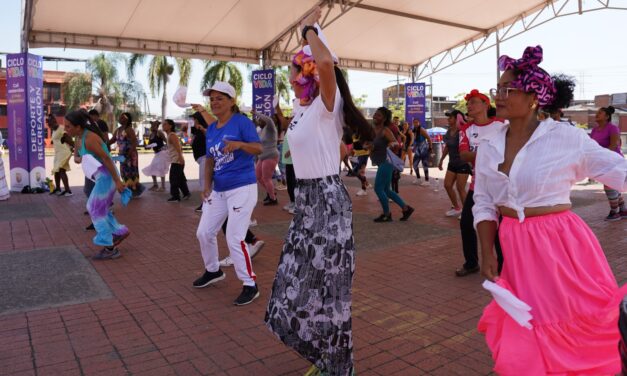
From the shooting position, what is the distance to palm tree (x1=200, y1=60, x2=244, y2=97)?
120 ft

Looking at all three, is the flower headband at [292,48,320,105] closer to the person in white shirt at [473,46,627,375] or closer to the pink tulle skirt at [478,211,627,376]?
the person in white shirt at [473,46,627,375]

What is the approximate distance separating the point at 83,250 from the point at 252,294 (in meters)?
3.10

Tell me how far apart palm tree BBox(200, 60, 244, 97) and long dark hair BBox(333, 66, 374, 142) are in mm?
34794

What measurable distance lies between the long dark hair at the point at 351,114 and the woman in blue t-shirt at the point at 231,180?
5.54 ft

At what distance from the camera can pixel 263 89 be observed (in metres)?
15.4

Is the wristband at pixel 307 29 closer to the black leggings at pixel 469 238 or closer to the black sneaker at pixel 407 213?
the black leggings at pixel 469 238

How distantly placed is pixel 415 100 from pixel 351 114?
1649cm

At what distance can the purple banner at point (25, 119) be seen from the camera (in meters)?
12.5

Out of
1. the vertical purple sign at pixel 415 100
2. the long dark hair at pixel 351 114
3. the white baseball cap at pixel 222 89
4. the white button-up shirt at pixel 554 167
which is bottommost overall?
the white button-up shirt at pixel 554 167

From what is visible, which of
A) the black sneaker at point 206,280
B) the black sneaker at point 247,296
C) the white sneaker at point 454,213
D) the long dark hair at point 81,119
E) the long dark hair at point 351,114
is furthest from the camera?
the white sneaker at point 454,213

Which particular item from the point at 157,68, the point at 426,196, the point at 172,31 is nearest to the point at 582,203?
the point at 426,196

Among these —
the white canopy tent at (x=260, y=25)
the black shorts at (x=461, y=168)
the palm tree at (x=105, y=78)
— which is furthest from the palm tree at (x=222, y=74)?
the black shorts at (x=461, y=168)

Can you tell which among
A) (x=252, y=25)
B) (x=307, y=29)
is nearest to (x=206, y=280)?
(x=307, y=29)

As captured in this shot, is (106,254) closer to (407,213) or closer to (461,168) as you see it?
(407,213)
